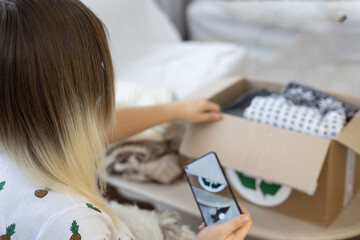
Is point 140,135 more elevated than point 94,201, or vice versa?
point 94,201

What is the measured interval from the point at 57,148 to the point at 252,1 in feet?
6.65

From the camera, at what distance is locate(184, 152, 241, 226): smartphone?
77 centimetres

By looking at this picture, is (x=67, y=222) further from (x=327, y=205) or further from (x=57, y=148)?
(x=327, y=205)

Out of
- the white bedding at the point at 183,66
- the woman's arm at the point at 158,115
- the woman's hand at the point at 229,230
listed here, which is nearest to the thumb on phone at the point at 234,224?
the woman's hand at the point at 229,230

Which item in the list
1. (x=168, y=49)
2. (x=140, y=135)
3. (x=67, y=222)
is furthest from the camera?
(x=168, y=49)

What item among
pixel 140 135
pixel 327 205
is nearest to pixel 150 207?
pixel 140 135

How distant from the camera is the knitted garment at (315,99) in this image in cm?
99

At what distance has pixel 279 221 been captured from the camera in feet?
3.18

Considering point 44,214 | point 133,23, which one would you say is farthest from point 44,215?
point 133,23

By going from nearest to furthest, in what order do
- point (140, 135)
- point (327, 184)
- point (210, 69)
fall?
point (327, 184) → point (140, 135) → point (210, 69)

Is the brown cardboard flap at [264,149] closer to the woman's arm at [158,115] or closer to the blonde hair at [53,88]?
the woman's arm at [158,115]

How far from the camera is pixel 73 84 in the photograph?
1.98 feet

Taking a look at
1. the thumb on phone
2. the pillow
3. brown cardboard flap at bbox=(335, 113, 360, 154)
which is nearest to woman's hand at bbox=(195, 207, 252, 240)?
the thumb on phone

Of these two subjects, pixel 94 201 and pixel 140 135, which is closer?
pixel 94 201
